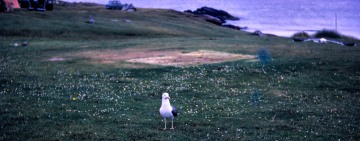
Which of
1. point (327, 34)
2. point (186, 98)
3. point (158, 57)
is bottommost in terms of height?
point (186, 98)

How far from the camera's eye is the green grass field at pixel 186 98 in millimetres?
13531

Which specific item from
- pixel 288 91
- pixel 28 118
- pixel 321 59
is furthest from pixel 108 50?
pixel 28 118

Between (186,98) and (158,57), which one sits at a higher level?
(158,57)

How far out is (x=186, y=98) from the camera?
18.9 meters

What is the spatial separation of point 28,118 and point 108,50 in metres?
23.6

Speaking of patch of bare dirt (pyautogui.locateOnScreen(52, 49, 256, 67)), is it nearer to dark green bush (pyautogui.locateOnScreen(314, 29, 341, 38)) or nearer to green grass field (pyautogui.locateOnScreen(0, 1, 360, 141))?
green grass field (pyautogui.locateOnScreen(0, 1, 360, 141))

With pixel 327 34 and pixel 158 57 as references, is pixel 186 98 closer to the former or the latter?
pixel 158 57

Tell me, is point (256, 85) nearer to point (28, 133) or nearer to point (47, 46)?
point (28, 133)

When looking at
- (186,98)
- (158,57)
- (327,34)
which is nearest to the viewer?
(186,98)

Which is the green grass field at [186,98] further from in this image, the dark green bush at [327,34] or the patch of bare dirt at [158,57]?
the dark green bush at [327,34]

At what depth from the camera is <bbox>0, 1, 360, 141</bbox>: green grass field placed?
1353 centimetres

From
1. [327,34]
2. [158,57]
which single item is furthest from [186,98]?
[327,34]

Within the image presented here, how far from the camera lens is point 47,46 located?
133ft

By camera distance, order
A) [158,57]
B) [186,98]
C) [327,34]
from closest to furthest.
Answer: [186,98] → [158,57] → [327,34]
